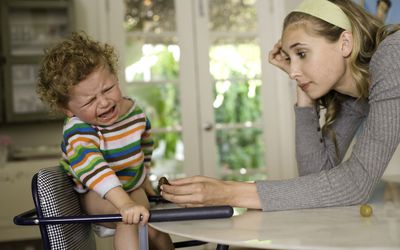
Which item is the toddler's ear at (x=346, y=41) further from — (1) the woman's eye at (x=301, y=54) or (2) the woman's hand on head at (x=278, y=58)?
(2) the woman's hand on head at (x=278, y=58)

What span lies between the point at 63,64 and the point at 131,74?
9.22ft

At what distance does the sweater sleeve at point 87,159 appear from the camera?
1445 mm

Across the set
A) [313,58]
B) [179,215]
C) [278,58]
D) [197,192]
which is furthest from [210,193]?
[278,58]

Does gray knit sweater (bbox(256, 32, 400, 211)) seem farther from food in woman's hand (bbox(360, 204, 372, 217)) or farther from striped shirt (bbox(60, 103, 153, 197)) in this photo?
striped shirt (bbox(60, 103, 153, 197))

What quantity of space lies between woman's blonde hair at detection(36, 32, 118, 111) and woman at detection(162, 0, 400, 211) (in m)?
0.42

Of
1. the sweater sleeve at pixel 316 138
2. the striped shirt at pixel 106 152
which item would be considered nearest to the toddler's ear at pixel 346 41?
the sweater sleeve at pixel 316 138

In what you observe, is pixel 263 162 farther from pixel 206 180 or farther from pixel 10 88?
pixel 206 180

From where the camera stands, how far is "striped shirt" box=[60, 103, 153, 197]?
1.46m

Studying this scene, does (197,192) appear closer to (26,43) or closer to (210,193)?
(210,193)

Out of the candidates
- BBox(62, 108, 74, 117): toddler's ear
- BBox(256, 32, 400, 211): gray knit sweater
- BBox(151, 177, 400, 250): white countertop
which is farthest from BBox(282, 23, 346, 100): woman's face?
BBox(62, 108, 74, 117): toddler's ear

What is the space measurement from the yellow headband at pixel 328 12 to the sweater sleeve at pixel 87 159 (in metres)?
0.67

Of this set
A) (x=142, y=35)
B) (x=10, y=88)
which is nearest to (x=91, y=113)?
(x=10, y=88)

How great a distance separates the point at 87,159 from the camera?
1.47 meters

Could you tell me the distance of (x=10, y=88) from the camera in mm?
3963
